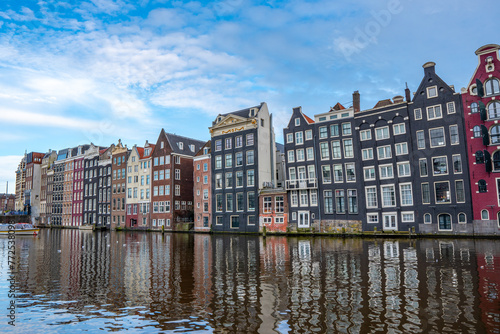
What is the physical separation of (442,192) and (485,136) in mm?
8785

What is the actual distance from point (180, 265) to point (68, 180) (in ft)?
333

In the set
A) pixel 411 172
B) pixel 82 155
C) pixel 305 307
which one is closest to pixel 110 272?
pixel 305 307

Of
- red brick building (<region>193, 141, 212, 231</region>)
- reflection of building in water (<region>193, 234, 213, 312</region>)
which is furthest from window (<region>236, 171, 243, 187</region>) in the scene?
reflection of building in water (<region>193, 234, 213, 312</region>)

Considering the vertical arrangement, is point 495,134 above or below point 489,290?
above

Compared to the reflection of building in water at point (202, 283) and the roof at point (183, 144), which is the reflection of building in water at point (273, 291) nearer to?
the reflection of building in water at point (202, 283)

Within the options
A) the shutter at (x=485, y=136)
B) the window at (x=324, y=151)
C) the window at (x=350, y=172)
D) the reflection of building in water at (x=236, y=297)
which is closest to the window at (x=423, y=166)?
the shutter at (x=485, y=136)

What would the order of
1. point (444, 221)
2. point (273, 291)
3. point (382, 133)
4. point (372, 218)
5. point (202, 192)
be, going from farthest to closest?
point (202, 192)
point (382, 133)
point (372, 218)
point (444, 221)
point (273, 291)

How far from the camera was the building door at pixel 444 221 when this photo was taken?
46.3 m

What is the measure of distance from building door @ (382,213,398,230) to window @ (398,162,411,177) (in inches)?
238

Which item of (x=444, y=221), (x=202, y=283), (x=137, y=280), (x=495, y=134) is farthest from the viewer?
(x=444, y=221)

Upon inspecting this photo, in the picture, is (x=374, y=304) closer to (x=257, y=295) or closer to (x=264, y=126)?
(x=257, y=295)

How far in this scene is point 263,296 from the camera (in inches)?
623

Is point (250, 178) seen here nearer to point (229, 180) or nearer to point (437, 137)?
point (229, 180)

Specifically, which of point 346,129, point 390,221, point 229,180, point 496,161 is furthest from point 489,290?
point 229,180
